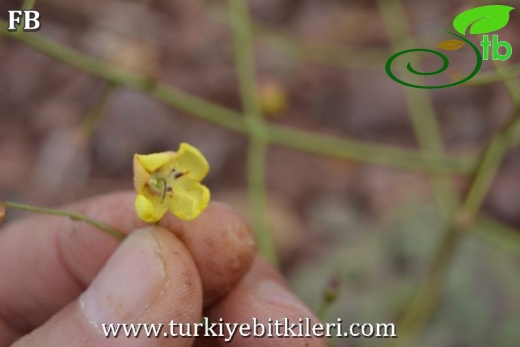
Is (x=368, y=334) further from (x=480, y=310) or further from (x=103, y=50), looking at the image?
(x=103, y=50)

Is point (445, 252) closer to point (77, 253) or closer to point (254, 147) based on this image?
point (254, 147)

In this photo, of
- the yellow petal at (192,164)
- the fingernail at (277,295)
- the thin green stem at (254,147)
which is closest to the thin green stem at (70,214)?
the yellow petal at (192,164)

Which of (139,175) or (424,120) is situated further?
(424,120)

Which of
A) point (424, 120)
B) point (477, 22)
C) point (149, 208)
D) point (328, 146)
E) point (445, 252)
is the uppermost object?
point (424, 120)

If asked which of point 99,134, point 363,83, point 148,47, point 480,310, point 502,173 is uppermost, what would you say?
point 148,47

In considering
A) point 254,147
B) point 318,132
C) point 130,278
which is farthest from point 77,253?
point 318,132

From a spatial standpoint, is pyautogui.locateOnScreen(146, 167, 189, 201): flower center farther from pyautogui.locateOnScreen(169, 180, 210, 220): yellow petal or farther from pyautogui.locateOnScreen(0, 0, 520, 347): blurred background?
pyautogui.locateOnScreen(0, 0, 520, 347): blurred background

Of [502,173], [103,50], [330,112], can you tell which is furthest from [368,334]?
[103,50]

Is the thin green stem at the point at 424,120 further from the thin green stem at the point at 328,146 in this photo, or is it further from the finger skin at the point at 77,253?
the finger skin at the point at 77,253
